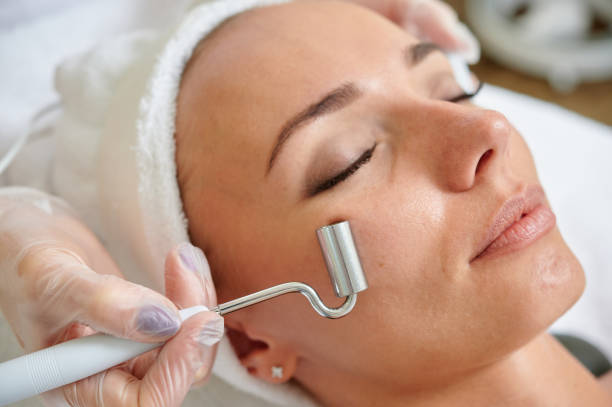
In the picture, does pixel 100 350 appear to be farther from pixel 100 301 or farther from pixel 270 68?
pixel 270 68

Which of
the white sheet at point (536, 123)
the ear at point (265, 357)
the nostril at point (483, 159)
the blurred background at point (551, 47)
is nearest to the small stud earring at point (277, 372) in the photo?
the ear at point (265, 357)

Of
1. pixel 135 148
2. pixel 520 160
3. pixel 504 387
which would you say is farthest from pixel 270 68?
pixel 504 387

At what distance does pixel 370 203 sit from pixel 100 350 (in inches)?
16.6

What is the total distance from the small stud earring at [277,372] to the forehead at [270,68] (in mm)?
363

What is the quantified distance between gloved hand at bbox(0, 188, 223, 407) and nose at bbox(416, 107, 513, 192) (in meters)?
0.40

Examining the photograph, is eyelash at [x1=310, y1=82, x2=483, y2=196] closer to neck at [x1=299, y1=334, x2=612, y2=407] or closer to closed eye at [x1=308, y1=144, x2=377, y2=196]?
closed eye at [x1=308, y1=144, x2=377, y2=196]

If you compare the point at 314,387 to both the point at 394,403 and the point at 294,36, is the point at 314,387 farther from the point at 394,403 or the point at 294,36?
the point at 294,36

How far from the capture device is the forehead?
3.09ft

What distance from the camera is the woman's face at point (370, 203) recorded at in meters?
0.88

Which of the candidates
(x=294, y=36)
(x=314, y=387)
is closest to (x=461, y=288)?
(x=314, y=387)

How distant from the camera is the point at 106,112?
3.95 ft

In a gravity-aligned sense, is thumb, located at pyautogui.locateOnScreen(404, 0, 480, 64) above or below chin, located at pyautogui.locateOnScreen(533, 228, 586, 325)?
above

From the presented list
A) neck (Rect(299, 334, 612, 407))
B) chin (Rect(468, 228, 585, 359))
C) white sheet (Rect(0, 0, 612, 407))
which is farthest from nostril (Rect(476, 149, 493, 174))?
white sheet (Rect(0, 0, 612, 407))

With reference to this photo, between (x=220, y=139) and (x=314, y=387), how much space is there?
1.62 feet
